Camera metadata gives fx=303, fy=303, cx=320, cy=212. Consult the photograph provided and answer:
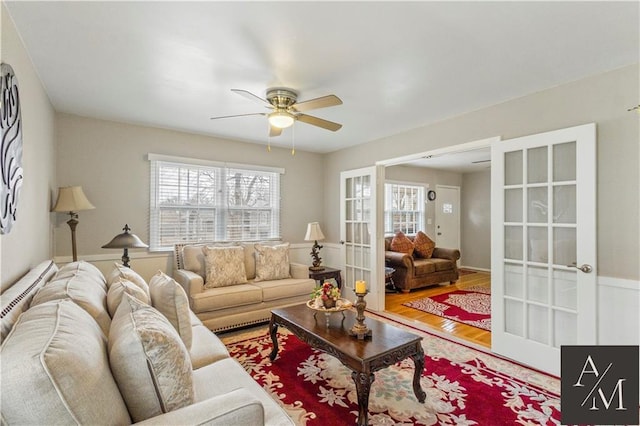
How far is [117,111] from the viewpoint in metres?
3.29

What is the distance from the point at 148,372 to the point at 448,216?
7468mm

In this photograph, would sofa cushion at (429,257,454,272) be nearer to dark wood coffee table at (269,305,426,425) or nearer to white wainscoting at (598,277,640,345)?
white wainscoting at (598,277,640,345)

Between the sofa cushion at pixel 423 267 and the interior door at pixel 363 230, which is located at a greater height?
the interior door at pixel 363 230

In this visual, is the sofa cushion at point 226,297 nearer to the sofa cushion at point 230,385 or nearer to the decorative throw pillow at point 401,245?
the sofa cushion at point 230,385

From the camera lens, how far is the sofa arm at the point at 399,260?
518 cm

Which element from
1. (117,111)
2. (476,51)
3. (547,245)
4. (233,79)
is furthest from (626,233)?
(117,111)

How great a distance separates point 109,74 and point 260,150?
2401mm

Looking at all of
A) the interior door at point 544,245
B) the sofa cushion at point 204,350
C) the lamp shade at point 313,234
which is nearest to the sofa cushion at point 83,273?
the sofa cushion at point 204,350

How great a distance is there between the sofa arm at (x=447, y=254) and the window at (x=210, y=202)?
3.21 metres

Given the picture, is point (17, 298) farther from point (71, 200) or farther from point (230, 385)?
point (71, 200)

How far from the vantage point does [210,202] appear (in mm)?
4316

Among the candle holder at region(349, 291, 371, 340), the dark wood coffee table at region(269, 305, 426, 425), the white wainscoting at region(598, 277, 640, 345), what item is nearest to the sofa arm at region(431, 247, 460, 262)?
the white wainscoting at region(598, 277, 640, 345)

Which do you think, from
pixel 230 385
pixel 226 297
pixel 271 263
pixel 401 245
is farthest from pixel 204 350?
pixel 401 245

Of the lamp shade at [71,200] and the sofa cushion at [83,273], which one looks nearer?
the sofa cushion at [83,273]
